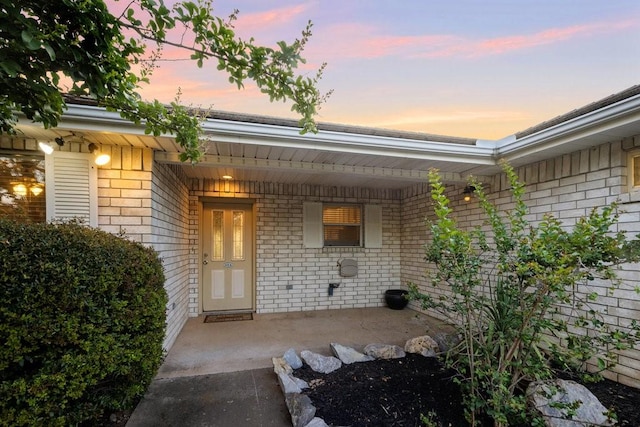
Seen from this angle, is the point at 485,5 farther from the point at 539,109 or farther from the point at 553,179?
the point at 553,179

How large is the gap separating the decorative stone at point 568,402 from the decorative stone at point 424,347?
121 cm

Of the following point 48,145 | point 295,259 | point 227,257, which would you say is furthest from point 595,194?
point 48,145

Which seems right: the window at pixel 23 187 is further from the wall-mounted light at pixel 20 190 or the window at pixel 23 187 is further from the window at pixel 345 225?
the window at pixel 345 225

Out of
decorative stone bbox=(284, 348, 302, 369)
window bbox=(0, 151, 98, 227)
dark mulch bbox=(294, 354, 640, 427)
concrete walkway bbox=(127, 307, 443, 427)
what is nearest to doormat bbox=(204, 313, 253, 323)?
concrete walkway bbox=(127, 307, 443, 427)

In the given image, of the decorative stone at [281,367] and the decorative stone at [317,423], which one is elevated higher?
the decorative stone at [317,423]

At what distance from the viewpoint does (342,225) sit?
6.09 metres

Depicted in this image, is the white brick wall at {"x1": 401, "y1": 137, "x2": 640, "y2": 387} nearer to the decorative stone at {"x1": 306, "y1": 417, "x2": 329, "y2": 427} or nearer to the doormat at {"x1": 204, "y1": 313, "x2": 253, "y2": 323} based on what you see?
the decorative stone at {"x1": 306, "y1": 417, "x2": 329, "y2": 427}

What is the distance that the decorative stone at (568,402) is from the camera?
1981 millimetres

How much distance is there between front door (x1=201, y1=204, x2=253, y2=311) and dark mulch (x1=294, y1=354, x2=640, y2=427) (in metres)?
2.80

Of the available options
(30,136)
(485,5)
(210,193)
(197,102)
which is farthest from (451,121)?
(30,136)

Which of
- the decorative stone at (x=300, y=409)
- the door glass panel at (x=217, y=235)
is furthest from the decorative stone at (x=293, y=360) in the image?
the door glass panel at (x=217, y=235)

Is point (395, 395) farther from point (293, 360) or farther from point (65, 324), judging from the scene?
point (65, 324)

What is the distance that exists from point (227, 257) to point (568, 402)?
4.92m

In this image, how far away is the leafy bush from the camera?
1.77 metres
